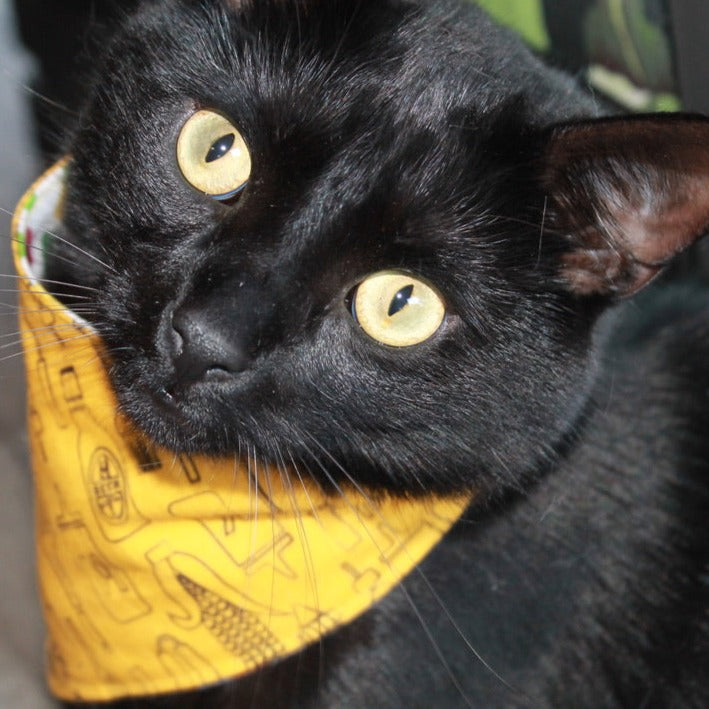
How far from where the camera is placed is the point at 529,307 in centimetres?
101

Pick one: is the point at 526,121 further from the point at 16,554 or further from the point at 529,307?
the point at 16,554

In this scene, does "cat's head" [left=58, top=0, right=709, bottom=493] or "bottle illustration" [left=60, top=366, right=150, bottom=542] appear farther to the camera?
"bottle illustration" [left=60, top=366, right=150, bottom=542]

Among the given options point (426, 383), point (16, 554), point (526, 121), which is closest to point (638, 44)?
point (526, 121)

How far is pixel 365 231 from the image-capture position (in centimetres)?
93

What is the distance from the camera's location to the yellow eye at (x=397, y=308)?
946 mm

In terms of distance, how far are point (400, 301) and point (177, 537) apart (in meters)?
0.50

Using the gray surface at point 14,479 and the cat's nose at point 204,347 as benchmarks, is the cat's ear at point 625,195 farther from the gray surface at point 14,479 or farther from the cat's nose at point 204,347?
the gray surface at point 14,479

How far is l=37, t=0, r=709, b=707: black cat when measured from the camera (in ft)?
2.98

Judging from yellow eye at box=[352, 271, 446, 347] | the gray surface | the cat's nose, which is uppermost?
yellow eye at box=[352, 271, 446, 347]

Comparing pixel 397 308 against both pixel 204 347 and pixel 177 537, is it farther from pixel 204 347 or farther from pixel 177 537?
pixel 177 537

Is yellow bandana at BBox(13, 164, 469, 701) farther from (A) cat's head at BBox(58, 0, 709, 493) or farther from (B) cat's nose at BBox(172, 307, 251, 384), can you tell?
(B) cat's nose at BBox(172, 307, 251, 384)

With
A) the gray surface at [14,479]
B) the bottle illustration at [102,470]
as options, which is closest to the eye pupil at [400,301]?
the bottle illustration at [102,470]

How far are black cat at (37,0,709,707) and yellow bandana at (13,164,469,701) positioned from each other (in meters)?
0.10

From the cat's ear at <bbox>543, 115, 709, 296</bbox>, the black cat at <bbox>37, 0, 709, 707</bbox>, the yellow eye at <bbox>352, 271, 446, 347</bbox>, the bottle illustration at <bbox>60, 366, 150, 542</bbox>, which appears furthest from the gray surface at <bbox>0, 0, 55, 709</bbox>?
the cat's ear at <bbox>543, 115, 709, 296</bbox>
